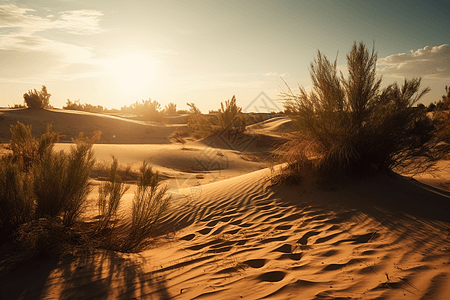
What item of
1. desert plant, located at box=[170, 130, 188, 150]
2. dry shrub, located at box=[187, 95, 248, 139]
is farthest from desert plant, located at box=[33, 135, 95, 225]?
dry shrub, located at box=[187, 95, 248, 139]

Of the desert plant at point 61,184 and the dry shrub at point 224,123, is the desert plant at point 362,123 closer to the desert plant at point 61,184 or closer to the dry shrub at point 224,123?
the desert plant at point 61,184

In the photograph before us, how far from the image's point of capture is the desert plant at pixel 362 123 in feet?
16.8

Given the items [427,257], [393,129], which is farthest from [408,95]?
[427,257]

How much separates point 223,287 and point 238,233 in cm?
147

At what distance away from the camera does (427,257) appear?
9.39ft

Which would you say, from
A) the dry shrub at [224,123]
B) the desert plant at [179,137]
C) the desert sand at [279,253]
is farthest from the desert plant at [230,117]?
the desert sand at [279,253]

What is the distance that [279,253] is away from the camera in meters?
3.18

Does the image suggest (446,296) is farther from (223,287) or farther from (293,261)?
(223,287)

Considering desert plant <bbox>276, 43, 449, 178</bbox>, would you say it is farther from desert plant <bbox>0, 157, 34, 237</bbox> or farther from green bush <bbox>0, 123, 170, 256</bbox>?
desert plant <bbox>0, 157, 34, 237</bbox>

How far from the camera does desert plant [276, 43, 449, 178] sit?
513 centimetres

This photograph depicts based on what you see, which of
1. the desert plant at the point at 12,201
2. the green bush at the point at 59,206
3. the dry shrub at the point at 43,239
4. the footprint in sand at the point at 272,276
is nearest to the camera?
the footprint in sand at the point at 272,276

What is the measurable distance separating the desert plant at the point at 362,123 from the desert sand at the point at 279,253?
19.3 inches

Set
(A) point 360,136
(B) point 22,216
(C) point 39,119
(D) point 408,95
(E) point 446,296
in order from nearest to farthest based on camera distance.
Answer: (E) point 446,296 → (B) point 22,216 → (A) point 360,136 → (D) point 408,95 → (C) point 39,119

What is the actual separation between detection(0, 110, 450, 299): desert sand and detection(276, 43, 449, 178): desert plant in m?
0.49
